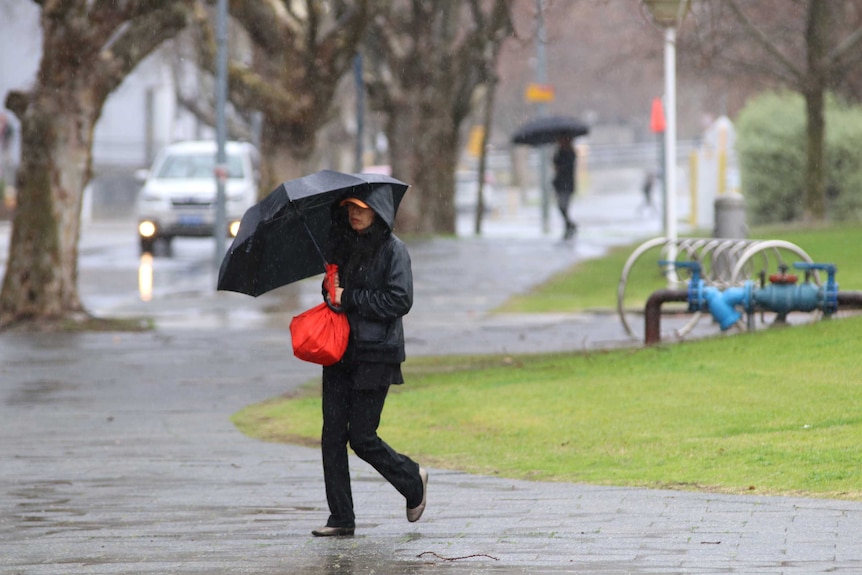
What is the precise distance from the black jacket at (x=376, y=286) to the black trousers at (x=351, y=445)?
178 mm

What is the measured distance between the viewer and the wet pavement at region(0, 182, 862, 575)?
21.3 ft

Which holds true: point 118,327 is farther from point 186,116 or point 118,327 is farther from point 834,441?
point 186,116

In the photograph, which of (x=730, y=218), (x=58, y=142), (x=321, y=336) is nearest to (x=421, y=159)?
(x=730, y=218)

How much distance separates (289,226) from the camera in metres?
7.22

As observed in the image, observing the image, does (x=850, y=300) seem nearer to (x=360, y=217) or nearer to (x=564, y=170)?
(x=360, y=217)

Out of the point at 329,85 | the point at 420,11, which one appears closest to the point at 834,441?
the point at 329,85

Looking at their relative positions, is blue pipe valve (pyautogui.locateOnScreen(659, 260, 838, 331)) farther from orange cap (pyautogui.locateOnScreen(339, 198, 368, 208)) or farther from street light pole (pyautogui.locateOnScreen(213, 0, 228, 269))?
street light pole (pyautogui.locateOnScreen(213, 0, 228, 269))

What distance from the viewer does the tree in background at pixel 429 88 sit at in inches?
1284

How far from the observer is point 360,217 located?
6.98m

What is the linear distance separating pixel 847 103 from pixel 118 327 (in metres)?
19.1

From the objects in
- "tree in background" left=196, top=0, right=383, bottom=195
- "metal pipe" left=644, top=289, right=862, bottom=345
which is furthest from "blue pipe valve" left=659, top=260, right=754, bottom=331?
"tree in background" left=196, top=0, right=383, bottom=195

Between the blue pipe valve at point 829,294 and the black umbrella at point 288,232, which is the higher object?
the black umbrella at point 288,232

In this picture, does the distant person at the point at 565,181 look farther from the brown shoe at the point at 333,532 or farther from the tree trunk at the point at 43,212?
the brown shoe at the point at 333,532

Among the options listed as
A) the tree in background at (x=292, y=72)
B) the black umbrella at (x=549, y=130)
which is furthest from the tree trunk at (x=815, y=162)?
the tree in background at (x=292, y=72)
